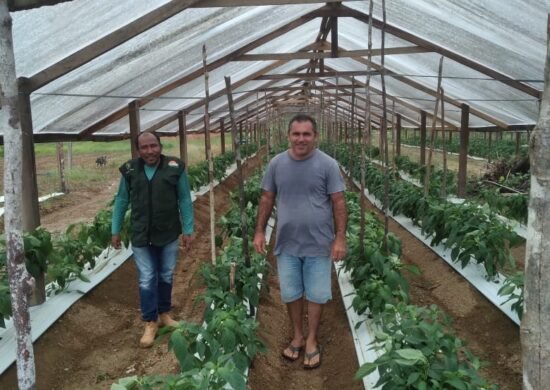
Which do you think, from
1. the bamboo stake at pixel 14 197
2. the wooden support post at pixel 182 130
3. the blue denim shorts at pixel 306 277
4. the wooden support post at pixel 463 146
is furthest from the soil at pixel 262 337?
the wooden support post at pixel 182 130

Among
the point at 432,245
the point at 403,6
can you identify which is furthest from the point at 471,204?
the point at 403,6

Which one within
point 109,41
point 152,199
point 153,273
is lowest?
point 153,273

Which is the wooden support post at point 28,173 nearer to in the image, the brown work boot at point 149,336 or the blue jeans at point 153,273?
the blue jeans at point 153,273

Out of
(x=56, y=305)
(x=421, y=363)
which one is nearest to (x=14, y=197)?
(x=421, y=363)

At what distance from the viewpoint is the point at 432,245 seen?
608 cm

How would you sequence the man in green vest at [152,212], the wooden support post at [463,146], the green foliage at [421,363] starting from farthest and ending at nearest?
the wooden support post at [463,146] → the man in green vest at [152,212] → the green foliage at [421,363]

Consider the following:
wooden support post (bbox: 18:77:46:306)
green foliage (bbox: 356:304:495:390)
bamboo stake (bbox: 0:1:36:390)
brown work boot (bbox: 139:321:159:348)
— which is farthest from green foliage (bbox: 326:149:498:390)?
wooden support post (bbox: 18:77:46:306)

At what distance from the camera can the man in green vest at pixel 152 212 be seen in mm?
3723

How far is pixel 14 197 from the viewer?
173cm

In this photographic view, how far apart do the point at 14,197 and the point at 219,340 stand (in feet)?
4.88

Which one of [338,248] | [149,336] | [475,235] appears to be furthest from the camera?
[475,235]

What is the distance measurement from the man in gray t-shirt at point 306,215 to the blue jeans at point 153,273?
83 centimetres

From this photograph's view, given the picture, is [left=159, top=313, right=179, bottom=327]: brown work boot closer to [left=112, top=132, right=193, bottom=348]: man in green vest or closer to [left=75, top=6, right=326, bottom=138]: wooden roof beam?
[left=112, top=132, right=193, bottom=348]: man in green vest

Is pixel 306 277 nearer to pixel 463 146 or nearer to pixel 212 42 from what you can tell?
pixel 212 42
